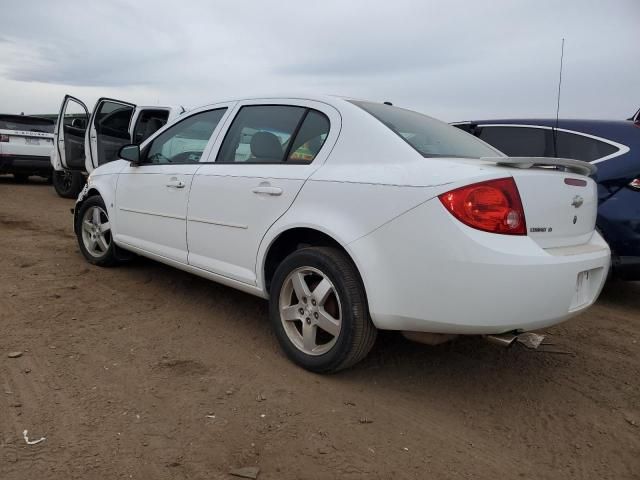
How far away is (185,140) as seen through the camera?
4004 mm

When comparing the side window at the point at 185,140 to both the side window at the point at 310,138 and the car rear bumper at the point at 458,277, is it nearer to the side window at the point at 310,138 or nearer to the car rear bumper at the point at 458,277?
the side window at the point at 310,138

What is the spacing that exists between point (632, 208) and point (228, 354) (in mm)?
3371

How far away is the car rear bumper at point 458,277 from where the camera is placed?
7.41 feet

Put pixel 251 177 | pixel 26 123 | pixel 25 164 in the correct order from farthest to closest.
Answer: pixel 26 123 < pixel 25 164 < pixel 251 177

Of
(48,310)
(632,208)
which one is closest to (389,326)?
(48,310)

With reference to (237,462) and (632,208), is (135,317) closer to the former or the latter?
(237,462)

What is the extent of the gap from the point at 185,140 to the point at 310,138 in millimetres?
1403

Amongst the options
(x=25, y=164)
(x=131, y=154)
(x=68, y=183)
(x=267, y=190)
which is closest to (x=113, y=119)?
(x=68, y=183)

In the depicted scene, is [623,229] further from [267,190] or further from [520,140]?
[267,190]

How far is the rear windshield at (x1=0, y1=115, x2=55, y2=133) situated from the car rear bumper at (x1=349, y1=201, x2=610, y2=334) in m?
11.6

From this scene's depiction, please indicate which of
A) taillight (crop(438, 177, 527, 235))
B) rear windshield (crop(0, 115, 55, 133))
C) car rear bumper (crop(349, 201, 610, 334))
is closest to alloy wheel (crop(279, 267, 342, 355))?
car rear bumper (crop(349, 201, 610, 334))

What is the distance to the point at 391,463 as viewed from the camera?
2.15m

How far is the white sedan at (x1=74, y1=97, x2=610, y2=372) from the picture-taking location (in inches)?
90.7

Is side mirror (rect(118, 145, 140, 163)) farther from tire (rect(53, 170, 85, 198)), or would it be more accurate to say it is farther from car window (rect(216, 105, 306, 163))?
tire (rect(53, 170, 85, 198))
